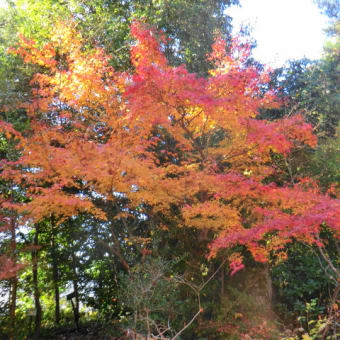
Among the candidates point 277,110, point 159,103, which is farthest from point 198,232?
point 277,110

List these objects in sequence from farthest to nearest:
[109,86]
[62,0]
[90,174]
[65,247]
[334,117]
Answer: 1. [62,0]
2. [334,117]
3. [65,247]
4. [109,86]
5. [90,174]

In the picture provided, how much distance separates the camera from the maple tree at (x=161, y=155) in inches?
241

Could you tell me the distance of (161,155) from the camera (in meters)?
9.12

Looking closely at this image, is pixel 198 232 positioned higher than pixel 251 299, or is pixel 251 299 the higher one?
pixel 198 232

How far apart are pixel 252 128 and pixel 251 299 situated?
143 inches

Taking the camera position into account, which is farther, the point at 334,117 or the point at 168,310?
the point at 334,117

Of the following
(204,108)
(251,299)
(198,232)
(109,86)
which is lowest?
(251,299)

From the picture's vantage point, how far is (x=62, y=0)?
1159 cm

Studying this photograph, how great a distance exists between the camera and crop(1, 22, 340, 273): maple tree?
611 centimetres

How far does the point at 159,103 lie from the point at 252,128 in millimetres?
2114

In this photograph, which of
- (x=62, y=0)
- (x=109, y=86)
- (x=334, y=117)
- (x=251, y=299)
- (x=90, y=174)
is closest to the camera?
(x=90, y=174)

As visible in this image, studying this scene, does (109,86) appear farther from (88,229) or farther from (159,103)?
(88,229)

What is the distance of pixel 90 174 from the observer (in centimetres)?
573

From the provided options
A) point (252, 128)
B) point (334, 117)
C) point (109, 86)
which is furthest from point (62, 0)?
point (334, 117)
